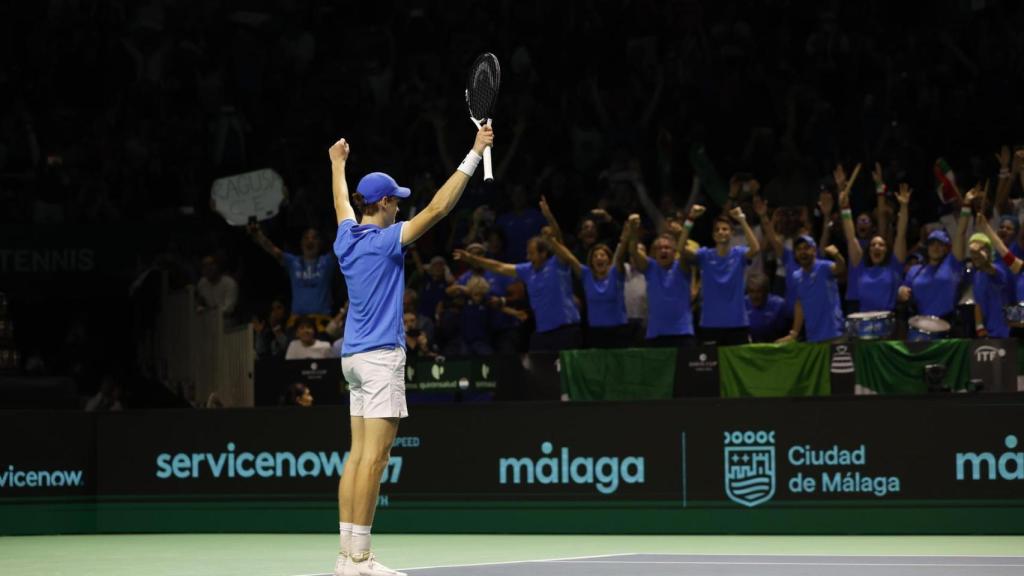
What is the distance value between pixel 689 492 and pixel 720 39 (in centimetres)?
862

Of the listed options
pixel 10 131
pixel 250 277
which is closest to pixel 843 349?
pixel 250 277

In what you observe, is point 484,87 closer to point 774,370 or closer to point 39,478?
point 774,370

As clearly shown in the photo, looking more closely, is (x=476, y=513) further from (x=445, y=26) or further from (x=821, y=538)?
(x=445, y=26)

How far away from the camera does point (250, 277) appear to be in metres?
21.2

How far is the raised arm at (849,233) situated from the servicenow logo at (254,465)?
511cm

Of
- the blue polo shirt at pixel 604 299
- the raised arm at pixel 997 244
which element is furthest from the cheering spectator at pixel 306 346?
the raised arm at pixel 997 244

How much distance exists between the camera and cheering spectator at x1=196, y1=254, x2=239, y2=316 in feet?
63.6

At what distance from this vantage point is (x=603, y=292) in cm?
1659

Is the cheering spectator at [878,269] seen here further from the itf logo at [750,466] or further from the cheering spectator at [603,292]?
the itf logo at [750,466]

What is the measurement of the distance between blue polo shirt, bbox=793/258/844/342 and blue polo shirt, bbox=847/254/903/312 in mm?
313

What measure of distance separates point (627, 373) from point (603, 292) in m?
1.37

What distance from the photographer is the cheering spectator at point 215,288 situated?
63.6ft

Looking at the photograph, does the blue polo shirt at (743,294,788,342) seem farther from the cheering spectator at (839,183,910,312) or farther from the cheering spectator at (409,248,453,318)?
the cheering spectator at (409,248,453,318)

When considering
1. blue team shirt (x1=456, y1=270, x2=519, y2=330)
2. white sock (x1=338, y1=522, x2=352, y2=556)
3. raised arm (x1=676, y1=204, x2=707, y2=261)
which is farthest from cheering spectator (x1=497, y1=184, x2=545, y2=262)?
white sock (x1=338, y1=522, x2=352, y2=556)
